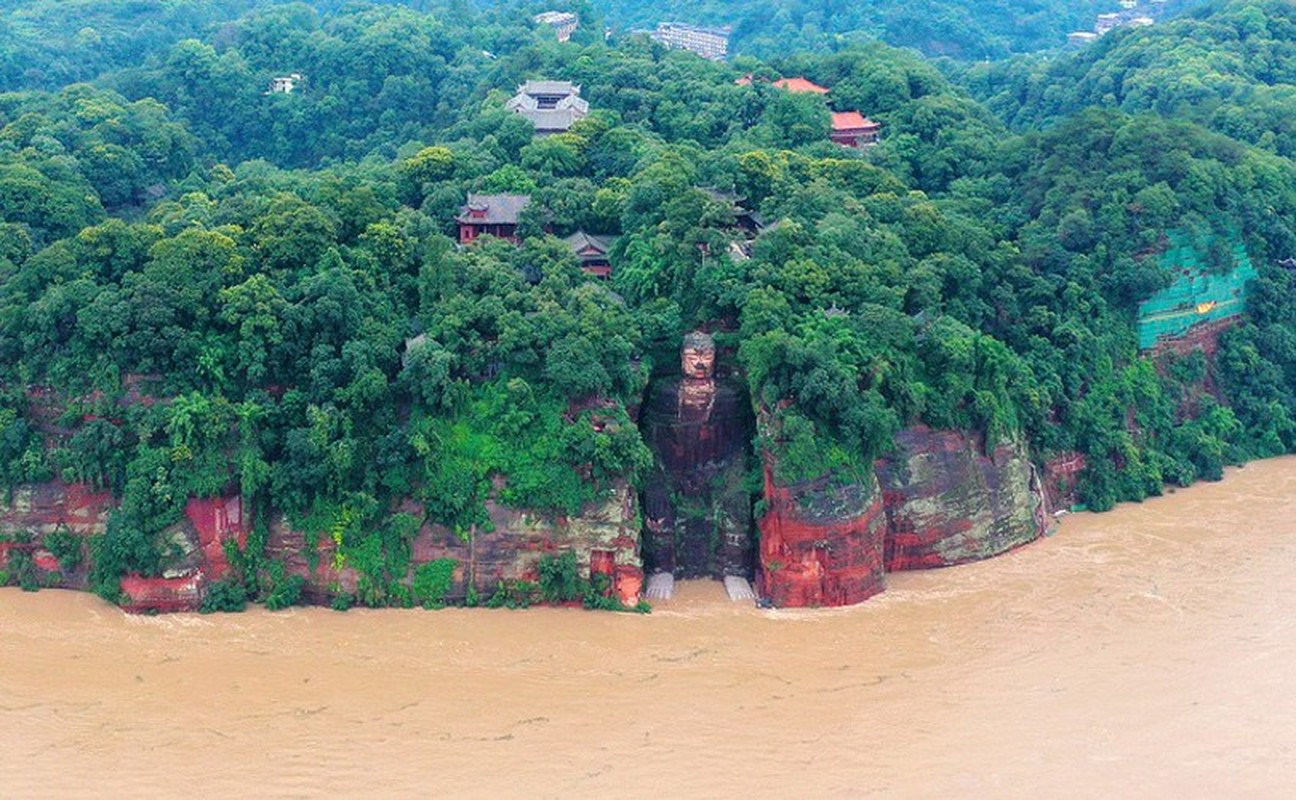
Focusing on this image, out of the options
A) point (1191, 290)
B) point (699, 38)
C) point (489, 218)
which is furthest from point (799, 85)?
point (699, 38)

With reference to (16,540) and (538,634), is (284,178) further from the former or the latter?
(538,634)

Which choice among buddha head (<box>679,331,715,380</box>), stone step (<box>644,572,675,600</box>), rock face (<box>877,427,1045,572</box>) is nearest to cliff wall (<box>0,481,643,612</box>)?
stone step (<box>644,572,675,600</box>)

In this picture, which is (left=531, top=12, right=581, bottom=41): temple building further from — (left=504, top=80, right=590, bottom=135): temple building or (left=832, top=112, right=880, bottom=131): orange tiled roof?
(left=832, top=112, right=880, bottom=131): orange tiled roof

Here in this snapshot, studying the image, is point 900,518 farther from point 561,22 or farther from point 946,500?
point 561,22

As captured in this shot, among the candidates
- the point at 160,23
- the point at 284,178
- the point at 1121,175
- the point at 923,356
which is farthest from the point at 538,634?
the point at 160,23

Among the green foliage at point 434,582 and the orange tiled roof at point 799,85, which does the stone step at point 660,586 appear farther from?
the orange tiled roof at point 799,85

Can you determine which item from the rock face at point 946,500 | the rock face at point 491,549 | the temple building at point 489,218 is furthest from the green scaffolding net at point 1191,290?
the rock face at point 491,549
